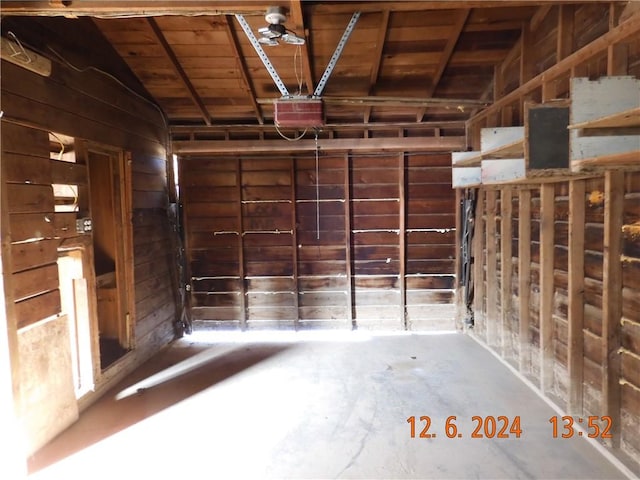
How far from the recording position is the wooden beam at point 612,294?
2.17 m

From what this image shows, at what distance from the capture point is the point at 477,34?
→ 130 inches

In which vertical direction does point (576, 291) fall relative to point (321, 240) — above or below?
below

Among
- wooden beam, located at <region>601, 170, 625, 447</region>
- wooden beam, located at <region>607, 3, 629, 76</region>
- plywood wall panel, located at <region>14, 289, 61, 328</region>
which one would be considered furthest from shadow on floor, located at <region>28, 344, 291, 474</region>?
wooden beam, located at <region>607, 3, 629, 76</region>

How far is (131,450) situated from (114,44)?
315cm

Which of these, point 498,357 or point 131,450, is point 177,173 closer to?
point 131,450

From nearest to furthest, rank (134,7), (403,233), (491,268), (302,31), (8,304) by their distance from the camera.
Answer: (134,7) → (8,304) → (302,31) → (491,268) → (403,233)

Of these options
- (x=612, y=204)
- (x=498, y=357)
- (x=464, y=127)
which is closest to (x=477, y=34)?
(x=464, y=127)

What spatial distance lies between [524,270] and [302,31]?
8.26 feet

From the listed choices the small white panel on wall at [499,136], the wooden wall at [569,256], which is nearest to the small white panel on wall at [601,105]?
the wooden wall at [569,256]

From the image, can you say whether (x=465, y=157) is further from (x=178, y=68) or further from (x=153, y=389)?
(x=153, y=389)

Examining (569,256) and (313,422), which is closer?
(569,256)

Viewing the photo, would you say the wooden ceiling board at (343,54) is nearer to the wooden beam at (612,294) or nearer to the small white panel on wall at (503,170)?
the small white panel on wall at (503,170)
